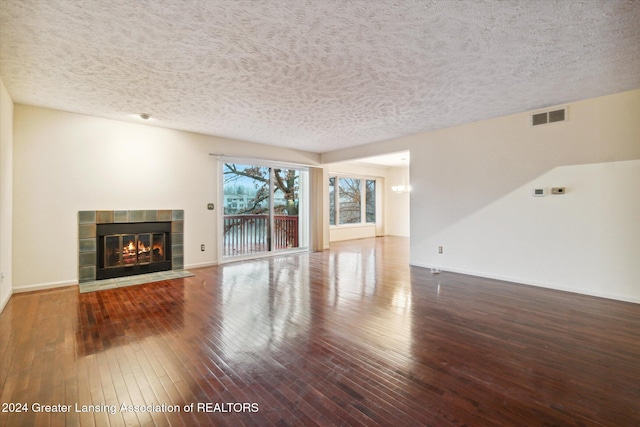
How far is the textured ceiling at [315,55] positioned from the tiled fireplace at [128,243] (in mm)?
1690

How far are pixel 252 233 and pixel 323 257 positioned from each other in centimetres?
178

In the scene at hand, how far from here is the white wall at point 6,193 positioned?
130 inches

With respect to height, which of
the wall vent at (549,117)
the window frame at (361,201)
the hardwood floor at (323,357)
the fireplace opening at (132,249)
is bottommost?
the hardwood floor at (323,357)

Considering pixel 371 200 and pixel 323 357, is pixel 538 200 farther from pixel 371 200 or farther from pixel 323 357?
pixel 371 200

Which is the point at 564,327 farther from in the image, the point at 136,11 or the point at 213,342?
the point at 136,11

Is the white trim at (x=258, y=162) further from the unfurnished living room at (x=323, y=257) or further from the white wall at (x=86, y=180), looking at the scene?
the white wall at (x=86, y=180)

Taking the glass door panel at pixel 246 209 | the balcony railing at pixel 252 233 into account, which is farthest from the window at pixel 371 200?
the glass door panel at pixel 246 209

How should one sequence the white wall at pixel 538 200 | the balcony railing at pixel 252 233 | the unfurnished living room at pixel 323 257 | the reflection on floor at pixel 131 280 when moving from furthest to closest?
the balcony railing at pixel 252 233, the reflection on floor at pixel 131 280, the white wall at pixel 538 200, the unfurnished living room at pixel 323 257

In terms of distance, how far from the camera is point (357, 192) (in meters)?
10.2

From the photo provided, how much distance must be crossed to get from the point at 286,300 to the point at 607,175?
4414 mm

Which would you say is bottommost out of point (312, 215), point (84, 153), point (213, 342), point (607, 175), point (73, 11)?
point (213, 342)

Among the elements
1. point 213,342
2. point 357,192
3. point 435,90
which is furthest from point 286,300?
point 357,192

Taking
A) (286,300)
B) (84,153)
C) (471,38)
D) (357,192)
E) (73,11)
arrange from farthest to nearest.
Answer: (357,192) < (84,153) < (286,300) < (471,38) < (73,11)

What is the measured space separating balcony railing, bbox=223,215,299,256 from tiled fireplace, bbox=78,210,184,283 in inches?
46.6
